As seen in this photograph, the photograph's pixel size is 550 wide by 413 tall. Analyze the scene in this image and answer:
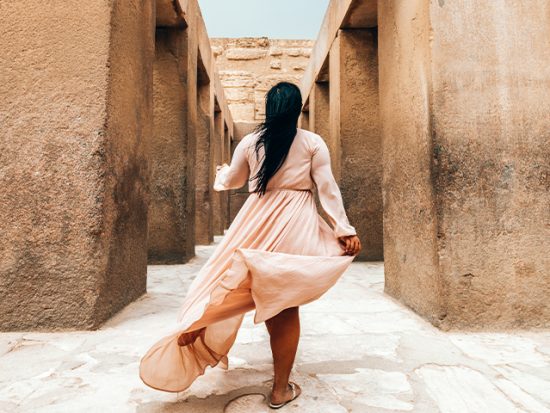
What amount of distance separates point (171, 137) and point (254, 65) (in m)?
11.0

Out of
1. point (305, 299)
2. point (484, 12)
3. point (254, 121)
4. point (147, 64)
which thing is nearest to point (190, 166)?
point (147, 64)

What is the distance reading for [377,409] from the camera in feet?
5.55

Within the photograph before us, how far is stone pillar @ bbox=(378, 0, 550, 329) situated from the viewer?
2.84 metres

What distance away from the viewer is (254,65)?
15984 mm

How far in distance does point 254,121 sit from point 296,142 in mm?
14701

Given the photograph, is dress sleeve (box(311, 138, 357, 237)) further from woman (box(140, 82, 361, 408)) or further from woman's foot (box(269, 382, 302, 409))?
woman's foot (box(269, 382, 302, 409))

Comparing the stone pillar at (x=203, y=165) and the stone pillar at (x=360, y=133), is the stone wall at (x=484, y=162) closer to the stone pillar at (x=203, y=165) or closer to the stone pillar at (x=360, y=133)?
the stone pillar at (x=360, y=133)

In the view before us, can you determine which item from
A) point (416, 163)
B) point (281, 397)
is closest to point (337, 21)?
point (416, 163)

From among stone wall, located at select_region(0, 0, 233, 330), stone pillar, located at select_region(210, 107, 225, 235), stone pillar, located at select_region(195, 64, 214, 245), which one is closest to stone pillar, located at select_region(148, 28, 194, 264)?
stone pillar, located at select_region(195, 64, 214, 245)

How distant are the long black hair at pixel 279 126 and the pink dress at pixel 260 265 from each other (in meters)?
0.05

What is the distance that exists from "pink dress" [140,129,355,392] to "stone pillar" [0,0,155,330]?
135 cm

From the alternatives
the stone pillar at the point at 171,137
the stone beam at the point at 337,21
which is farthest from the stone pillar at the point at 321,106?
the stone pillar at the point at 171,137

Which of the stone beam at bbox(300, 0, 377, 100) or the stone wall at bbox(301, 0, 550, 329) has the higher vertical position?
the stone beam at bbox(300, 0, 377, 100)

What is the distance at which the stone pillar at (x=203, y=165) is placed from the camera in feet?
27.2
